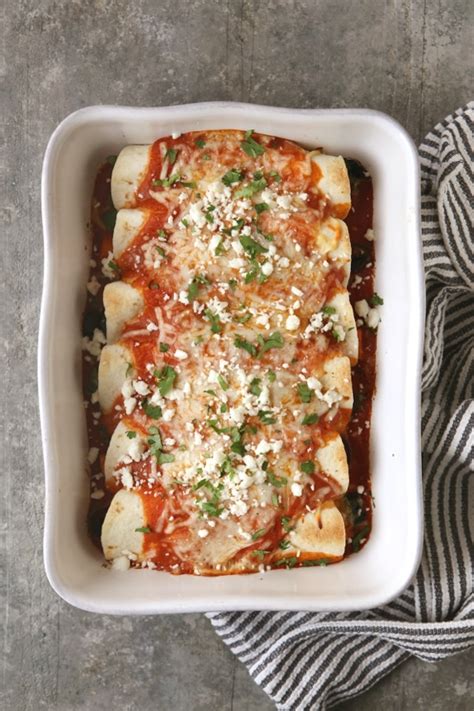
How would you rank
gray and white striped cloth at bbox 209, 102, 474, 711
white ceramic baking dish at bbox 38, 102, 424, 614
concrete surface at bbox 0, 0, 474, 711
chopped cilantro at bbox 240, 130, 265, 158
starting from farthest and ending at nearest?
concrete surface at bbox 0, 0, 474, 711
gray and white striped cloth at bbox 209, 102, 474, 711
chopped cilantro at bbox 240, 130, 265, 158
white ceramic baking dish at bbox 38, 102, 424, 614

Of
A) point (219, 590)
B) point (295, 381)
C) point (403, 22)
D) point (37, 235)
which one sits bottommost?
point (219, 590)

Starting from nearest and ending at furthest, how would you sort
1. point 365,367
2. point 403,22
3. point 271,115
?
point 271,115, point 365,367, point 403,22

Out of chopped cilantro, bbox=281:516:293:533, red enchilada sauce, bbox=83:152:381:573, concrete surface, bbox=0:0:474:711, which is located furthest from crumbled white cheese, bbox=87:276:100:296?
chopped cilantro, bbox=281:516:293:533

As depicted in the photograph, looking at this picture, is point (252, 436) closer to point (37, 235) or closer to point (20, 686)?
point (37, 235)

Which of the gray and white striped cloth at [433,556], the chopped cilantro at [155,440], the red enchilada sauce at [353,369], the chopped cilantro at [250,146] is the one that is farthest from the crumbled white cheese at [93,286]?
the gray and white striped cloth at [433,556]

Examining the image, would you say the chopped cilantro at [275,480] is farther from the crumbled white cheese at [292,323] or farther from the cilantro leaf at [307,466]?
the crumbled white cheese at [292,323]

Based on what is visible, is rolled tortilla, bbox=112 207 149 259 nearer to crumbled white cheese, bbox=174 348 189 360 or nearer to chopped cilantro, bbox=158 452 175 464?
crumbled white cheese, bbox=174 348 189 360

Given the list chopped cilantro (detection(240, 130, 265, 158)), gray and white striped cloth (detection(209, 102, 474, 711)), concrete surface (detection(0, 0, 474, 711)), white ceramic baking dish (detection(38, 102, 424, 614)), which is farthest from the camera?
concrete surface (detection(0, 0, 474, 711))

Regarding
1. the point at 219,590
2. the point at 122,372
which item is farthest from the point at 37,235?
the point at 219,590
